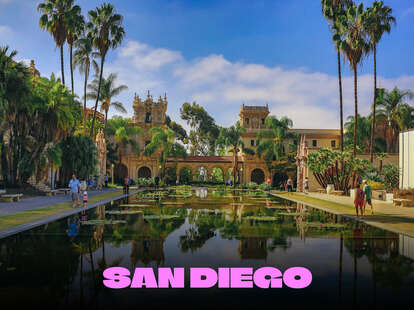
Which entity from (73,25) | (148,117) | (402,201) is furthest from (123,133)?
(402,201)

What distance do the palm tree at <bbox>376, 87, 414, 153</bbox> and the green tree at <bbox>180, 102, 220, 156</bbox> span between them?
31.0 meters

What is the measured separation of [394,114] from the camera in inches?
1829

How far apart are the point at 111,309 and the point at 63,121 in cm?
2386

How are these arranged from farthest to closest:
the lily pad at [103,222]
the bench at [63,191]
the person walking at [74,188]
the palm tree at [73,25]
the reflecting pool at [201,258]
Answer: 1. the palm tree at [73,25]
2. the bench at [63,191]
3. the person walking at [74,188]
4. the lily pad at [103,222]
5. the reflecting pool at [201,258]

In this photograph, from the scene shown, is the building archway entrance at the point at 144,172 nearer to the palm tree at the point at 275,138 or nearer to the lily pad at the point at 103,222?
the palm tree at the point at 275,138

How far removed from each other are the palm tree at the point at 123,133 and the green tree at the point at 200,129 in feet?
48.9

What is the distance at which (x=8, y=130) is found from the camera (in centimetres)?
2369

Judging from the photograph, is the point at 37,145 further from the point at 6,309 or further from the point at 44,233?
the point at 6,309

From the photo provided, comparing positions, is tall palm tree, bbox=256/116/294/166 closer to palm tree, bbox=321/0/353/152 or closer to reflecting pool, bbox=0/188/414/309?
palm tree, bbox=321/0/353/152

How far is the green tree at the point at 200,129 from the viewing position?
69312mm

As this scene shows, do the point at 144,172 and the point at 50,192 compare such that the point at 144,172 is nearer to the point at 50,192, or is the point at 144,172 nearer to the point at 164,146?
the point at 164,146

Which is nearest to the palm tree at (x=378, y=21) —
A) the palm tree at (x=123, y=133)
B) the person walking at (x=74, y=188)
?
the person walking at (x=74, y=188)

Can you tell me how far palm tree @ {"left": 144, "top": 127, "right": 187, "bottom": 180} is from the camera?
49.9 meters

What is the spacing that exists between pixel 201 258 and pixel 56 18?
29.9 metres
